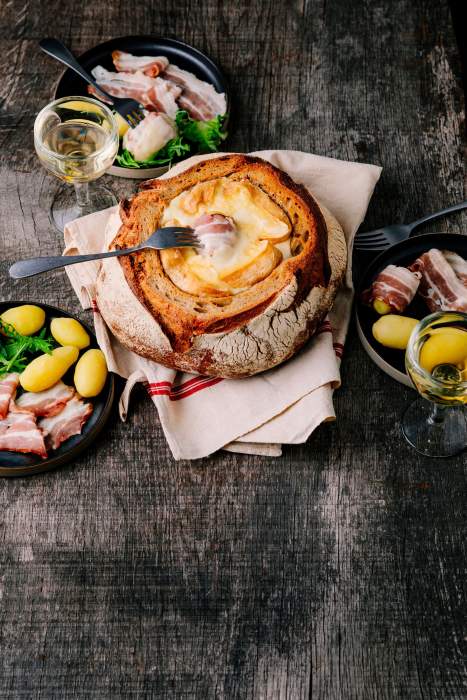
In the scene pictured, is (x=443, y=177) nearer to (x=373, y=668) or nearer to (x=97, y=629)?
(x=373, y=668)

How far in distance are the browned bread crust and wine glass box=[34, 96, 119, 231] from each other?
0.14 metres

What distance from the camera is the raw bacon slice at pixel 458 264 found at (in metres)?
1.93

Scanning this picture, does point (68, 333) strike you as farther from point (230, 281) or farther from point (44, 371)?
point (230, 281)

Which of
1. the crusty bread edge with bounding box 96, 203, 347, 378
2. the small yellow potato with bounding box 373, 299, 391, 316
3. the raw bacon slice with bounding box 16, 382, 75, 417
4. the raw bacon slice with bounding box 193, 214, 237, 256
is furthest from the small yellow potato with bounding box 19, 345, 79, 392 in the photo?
the small yellow potato with bounding box 373, 299, 391, 316

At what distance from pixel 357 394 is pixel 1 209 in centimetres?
111

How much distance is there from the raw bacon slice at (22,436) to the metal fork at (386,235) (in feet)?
3.14

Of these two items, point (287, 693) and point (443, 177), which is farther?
point (443, 177)

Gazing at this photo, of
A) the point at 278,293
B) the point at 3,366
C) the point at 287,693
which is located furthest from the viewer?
the point at 3,366

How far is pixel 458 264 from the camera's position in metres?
1.96

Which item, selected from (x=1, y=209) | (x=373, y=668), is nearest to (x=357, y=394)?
(x=373, y=668)

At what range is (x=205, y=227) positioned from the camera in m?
1.76

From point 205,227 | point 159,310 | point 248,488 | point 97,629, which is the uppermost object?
point 205,227

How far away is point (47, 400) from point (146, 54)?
48.2 inches

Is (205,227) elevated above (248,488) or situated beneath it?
elevated above
